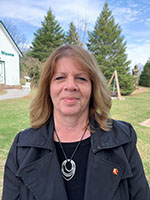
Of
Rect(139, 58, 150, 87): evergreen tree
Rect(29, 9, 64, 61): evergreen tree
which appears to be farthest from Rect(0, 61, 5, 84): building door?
Rect(139, 58, 150, 87): evergreen tree

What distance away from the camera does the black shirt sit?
1246 mm

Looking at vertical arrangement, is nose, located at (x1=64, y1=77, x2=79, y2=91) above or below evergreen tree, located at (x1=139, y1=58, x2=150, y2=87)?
below

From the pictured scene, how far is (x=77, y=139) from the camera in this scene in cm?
144

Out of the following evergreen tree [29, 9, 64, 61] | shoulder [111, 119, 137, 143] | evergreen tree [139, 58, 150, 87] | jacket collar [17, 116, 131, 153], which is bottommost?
jacket collar [17, 116, 131, 153]

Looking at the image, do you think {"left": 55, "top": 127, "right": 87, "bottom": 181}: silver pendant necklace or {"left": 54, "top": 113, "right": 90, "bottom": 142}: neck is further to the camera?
{"left": 54, "top": 113, "right": 90, "bottom": 142}: neck

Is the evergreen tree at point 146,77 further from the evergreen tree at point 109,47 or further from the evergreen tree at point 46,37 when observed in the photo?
the evergreen tree at point 46,37

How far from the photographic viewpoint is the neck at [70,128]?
4.73 ft

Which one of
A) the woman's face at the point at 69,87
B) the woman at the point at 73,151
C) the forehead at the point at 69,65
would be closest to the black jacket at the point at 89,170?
the woman at the point at 73,151

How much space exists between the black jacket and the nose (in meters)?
0.44

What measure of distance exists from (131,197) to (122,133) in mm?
519

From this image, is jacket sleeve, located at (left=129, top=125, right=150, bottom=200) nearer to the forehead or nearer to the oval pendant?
the oval pendant

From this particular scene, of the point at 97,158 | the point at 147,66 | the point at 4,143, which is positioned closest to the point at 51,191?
the point at 97,158

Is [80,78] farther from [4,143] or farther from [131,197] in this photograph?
[4,143]

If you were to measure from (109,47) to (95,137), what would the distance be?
65.0ft
